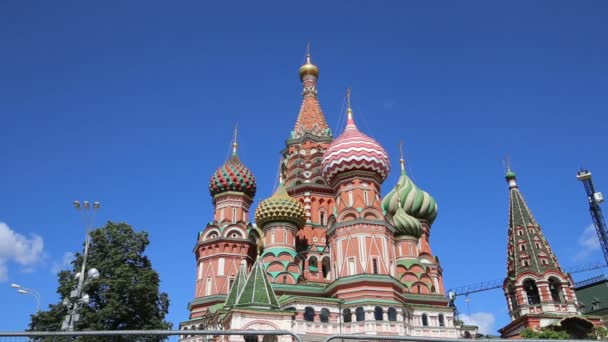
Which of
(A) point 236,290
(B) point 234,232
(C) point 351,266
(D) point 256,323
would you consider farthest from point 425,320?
(B) point 234,232

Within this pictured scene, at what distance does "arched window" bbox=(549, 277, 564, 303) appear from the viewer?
33938mm

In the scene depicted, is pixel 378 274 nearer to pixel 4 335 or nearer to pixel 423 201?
pixel 423 201

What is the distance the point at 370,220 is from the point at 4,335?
930 inches

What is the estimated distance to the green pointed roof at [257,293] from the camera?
958 inches

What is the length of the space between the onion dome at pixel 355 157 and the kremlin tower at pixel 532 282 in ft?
38.1

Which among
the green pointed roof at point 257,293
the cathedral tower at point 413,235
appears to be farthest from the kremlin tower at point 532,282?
the green pointed roof at point 257,293

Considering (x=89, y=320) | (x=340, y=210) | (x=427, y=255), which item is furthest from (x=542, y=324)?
(x=89, y=320)

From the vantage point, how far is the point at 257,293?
24.8 metres

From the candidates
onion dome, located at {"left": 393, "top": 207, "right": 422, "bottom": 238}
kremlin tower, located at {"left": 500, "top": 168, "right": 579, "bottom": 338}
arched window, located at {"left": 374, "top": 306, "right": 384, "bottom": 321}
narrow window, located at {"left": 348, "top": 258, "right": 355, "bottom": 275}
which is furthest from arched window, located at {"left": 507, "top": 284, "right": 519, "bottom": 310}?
narrow window, located at {"left": 348, "top": 258, "right": 355, "bottom": 275}

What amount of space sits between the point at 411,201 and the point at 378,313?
12.9 metres

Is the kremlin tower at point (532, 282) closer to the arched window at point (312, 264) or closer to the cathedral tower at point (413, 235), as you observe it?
the cathedral tower at point (413, 235)

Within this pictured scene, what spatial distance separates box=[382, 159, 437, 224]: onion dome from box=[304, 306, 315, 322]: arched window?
→ 41.5ft

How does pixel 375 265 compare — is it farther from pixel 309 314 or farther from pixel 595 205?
pixel 595 205

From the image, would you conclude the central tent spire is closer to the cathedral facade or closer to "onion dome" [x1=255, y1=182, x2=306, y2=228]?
the cathedral facade
